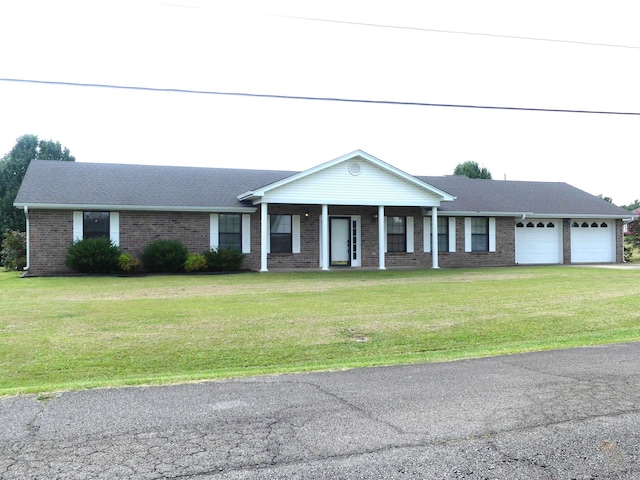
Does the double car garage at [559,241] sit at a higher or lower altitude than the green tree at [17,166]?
lower

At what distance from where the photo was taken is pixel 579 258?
28.5 metres

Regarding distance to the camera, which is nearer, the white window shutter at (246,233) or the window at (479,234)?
the white window shutter at (246,233)

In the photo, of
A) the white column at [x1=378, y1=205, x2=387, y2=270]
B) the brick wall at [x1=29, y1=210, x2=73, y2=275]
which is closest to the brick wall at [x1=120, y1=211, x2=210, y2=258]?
the brick wall at [x1=29, y1=210, x2=73, y2=275]

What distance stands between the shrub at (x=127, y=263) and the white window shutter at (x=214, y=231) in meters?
3.05

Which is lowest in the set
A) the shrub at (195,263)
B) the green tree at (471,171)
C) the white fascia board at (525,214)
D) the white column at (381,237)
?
the shrub at (195,263)

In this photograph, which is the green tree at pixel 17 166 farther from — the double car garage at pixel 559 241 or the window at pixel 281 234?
the double car garage at pixel 559 241

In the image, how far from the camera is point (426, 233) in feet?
84.3

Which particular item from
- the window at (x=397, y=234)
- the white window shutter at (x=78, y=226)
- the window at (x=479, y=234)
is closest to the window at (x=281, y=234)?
the window at (x=397, y=234)

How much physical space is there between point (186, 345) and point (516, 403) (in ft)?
16.6

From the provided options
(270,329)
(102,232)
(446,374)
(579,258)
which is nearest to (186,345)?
(270,329)

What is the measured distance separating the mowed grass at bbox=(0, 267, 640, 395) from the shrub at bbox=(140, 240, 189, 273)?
359cm

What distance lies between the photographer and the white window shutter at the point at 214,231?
22578mm

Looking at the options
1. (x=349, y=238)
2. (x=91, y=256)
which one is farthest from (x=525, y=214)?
(x=91, y=256)

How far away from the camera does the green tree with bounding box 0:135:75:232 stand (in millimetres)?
36312
